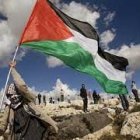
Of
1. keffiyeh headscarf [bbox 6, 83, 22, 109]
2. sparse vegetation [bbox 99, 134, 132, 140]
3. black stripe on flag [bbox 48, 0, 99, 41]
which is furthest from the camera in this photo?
sparse vegetation [bbox 99, 134, 132, 140]

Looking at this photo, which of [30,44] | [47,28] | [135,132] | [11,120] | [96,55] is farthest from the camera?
[135,132]

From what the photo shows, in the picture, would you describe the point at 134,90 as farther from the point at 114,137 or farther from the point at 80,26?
the point at 80,26

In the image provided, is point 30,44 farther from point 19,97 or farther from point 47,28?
point 19,97

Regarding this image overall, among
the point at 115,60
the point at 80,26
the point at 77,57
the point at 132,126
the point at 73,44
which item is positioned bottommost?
the point at 77,57

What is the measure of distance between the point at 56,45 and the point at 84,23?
2.04m

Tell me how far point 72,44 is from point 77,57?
71 centimetres

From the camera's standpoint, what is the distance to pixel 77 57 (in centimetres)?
1188

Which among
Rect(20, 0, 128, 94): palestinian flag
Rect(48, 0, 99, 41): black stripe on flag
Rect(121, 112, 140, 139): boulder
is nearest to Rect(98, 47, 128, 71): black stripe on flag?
Rect(20, 0, 128, 94): palestinian flag

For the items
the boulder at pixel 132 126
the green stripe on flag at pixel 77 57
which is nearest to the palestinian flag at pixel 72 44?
the green stripe on flag at pixel 77 57

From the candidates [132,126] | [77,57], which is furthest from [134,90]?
[77,57]

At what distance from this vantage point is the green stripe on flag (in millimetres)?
11344

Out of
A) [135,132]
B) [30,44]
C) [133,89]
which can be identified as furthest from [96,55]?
[133,89]

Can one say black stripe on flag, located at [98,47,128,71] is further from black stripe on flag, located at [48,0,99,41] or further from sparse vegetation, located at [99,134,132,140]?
sparse vegetation, located at [99,134,132,140]

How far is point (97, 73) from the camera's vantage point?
12.2 m
